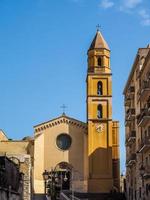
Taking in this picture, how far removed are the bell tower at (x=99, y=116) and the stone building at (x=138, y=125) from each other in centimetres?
1066

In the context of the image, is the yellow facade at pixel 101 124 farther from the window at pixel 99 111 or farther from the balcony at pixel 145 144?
the balcony at pixel 145 144

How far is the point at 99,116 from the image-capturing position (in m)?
75.2

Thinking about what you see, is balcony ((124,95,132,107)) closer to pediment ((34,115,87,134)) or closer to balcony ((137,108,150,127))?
balcony ((137,108,150,127))

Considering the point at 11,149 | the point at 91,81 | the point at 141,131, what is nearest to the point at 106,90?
the point at 91,81

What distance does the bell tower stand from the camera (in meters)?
72.6

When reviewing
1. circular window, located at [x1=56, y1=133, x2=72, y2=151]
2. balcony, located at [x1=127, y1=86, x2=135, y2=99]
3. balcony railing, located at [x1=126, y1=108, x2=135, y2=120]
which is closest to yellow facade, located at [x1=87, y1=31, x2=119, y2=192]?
circular window, located at [x1=56, y1=133, x2=72, y2=151]

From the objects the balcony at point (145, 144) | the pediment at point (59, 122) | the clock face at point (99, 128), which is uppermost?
the pediment at point (59, 122)

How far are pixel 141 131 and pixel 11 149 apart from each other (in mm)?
33004

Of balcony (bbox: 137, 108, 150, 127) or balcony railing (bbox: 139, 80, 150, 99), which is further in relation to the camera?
balcony railing (bbox: 139, 80, 150, 99)

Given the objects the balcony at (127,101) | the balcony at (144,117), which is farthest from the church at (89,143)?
the balcony at (144,117)

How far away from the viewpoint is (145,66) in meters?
48.4

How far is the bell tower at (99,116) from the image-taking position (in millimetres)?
72562

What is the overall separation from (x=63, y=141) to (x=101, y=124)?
19.5ft

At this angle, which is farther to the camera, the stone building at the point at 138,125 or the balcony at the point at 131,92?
the balcony at the point at 131,92
